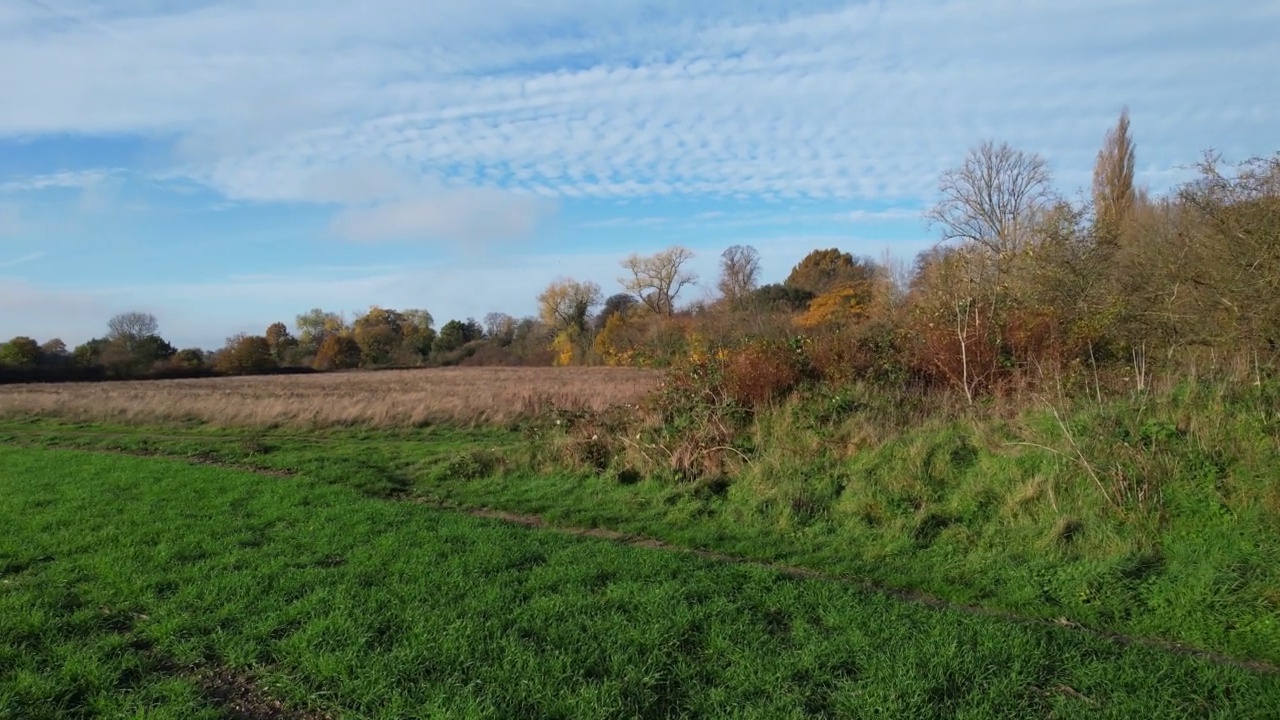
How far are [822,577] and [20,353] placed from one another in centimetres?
7243

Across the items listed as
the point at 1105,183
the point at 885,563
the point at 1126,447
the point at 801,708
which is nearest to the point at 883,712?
the point at 801,708

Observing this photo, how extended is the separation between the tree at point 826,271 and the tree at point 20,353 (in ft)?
191

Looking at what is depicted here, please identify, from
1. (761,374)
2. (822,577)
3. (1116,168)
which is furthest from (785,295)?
(822,577)

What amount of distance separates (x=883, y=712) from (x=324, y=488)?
8.58 m

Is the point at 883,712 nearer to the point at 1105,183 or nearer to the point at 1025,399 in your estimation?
the point at 1025,399

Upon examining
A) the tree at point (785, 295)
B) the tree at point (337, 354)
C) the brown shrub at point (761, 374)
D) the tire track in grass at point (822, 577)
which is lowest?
the tire track in grass at point (822, 577)

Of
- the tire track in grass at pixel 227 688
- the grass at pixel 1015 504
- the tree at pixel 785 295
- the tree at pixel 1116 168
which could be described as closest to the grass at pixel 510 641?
the tire track in grass at pixel 227 688

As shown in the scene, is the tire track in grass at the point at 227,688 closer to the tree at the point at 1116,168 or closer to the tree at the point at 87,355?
the tree at the point at 1116,168

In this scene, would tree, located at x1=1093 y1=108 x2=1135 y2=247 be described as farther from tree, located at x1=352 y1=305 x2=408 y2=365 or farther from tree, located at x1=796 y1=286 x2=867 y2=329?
tree, located at x1=352 y1=305 x2=408 y2=365

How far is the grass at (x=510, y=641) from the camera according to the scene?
4.12m

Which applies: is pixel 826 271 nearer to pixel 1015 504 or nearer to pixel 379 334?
pixel 379 334

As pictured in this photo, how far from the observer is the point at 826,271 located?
62.2m

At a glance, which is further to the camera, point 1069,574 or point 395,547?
point 395,547

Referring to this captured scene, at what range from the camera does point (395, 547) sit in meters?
7.09
